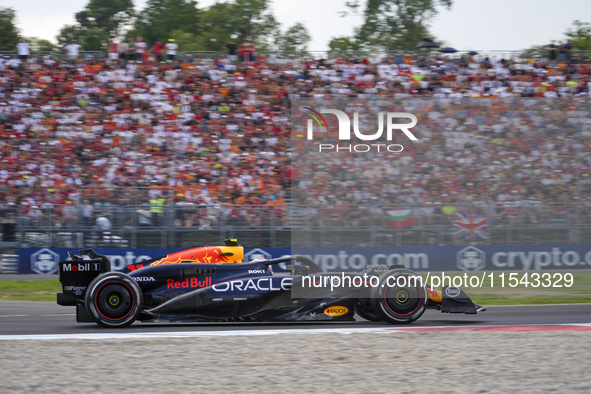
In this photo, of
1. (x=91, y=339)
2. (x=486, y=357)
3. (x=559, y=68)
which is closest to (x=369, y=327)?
(x=486, y=357)

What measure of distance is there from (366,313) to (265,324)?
4.01 feet

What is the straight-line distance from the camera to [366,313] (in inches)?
319

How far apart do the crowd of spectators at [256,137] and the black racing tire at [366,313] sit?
2.83 meters

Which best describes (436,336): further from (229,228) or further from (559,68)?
(559,68)

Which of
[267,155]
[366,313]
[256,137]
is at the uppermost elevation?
[256,137]

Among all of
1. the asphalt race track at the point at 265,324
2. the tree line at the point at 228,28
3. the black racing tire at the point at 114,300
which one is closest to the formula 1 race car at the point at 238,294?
the black racing tire at the point at 114,300

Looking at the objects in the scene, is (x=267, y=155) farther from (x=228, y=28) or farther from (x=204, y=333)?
(x=228, y=28)

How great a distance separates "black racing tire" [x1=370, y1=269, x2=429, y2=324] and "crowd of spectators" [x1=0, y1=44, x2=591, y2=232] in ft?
8.87

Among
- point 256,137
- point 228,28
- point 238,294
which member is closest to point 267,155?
point 256,137

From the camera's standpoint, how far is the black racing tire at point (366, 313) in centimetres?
795

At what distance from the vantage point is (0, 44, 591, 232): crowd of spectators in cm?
1151

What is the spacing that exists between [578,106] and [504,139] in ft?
16.7

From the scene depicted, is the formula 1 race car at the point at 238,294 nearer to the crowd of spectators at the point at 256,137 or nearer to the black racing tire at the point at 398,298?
the black racing tire at the point at 398,298

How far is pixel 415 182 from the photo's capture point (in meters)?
11.2
